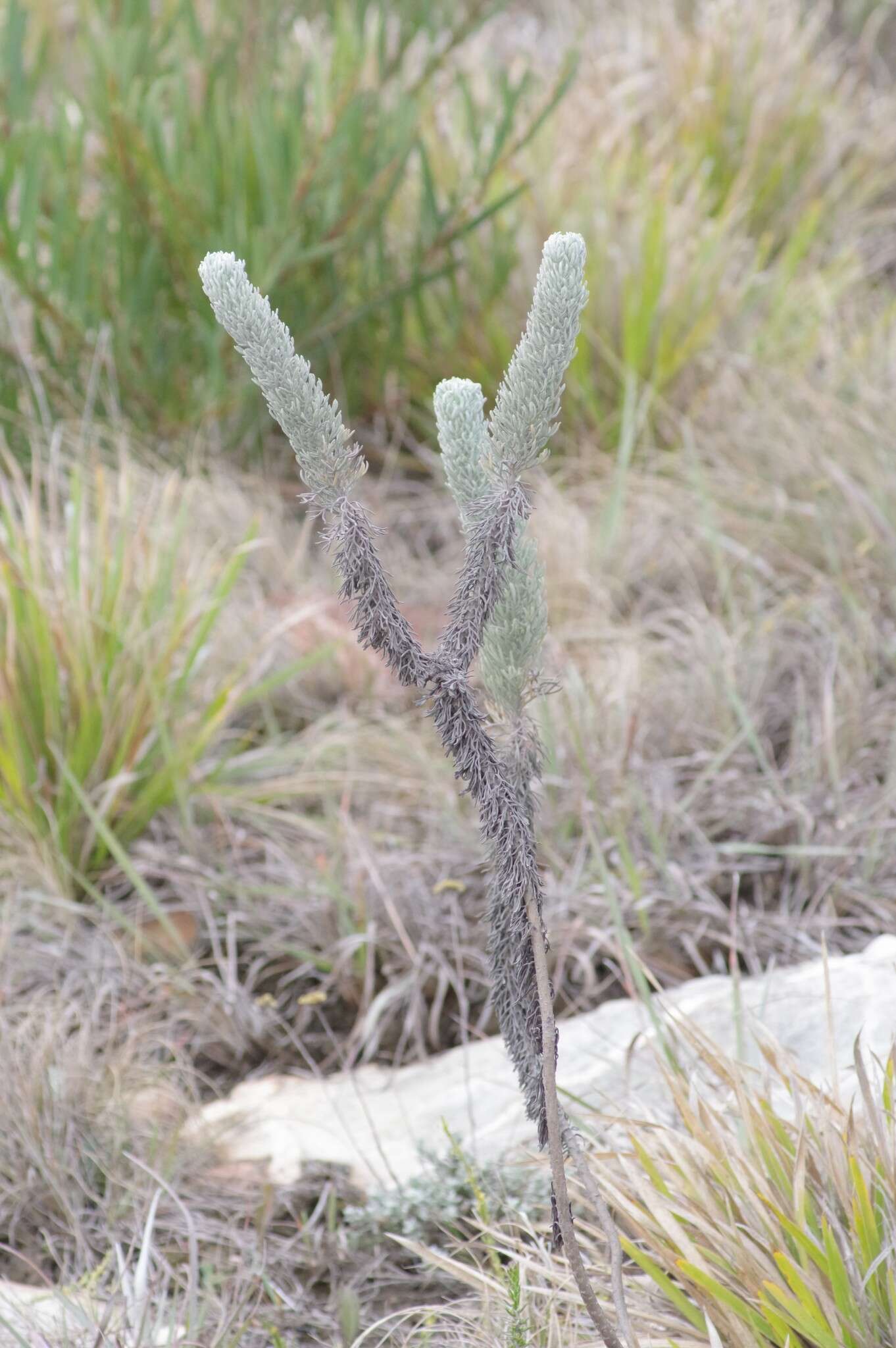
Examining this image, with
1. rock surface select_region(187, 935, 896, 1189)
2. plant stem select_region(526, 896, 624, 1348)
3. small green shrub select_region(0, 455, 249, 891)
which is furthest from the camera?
small green shrub select_region(0, 455, 249, 891)

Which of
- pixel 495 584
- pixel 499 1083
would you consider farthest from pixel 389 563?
pixel 495 584

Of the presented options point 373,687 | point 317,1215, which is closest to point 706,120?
point 373,687

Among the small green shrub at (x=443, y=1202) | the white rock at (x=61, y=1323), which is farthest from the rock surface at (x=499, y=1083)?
the white rock at (x=61, y=1323)

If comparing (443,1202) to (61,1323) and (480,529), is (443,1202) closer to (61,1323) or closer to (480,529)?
(61,1323)

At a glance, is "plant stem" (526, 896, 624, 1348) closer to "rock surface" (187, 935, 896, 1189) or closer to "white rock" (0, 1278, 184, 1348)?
"white rock" (0, 1278, 184, 1348)

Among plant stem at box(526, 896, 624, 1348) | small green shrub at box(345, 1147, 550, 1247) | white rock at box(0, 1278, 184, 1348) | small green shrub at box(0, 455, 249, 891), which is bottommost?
small green shrub at box(345, 1147, 550, 1247)

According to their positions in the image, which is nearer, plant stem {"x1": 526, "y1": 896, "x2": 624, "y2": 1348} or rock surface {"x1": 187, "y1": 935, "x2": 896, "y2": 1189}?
plant stem {"x1": 526, "y1": 896, "x2": 624, "y2": 1348}

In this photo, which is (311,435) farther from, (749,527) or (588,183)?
(588,183)

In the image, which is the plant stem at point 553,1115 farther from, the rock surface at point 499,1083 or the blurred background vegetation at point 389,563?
the rock surface at point 499,1083

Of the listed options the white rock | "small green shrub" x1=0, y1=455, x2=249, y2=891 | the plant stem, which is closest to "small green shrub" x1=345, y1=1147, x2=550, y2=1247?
the white rock
